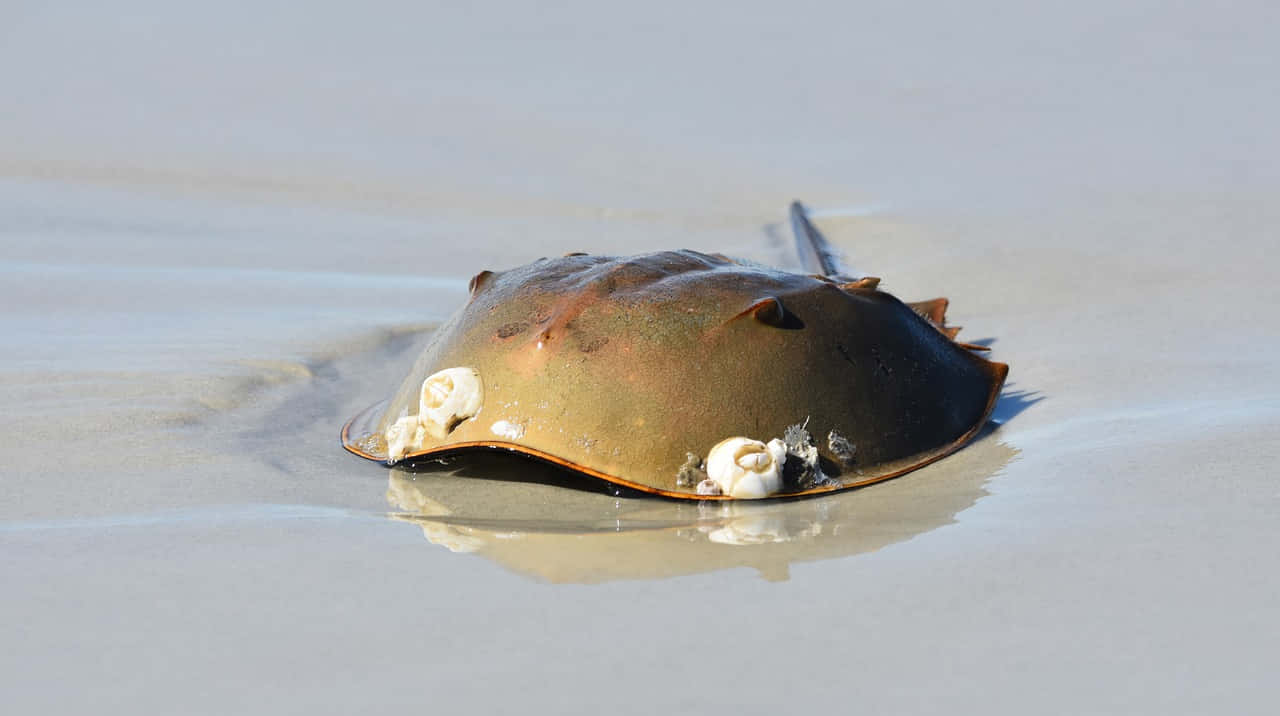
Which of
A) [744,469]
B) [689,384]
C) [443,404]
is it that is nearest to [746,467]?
[744,469]

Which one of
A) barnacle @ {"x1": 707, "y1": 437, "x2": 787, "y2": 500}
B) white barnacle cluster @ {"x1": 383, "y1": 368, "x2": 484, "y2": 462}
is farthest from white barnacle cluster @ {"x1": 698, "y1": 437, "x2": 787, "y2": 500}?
white barnacle cluster @ {"x1": 383, "y1": 368, "x2": 484, "y2": 462}

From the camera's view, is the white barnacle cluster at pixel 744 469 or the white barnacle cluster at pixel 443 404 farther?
the white barnacle cluster at pixel 443 404

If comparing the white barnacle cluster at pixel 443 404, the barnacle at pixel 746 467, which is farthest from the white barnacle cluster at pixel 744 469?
the white barnacle cluster at pixel 443 404

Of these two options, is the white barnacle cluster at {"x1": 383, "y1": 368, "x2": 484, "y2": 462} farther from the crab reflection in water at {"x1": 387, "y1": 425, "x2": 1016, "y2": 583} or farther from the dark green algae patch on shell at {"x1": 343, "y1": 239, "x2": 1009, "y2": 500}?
the crab reflection in water at {"x1": 387, "y1": 425, "x2": 1016, "y2": 583}

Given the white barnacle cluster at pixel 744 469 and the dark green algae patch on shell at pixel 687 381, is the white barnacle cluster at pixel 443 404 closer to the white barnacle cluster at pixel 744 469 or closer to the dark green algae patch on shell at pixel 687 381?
the dark green algae patch on shell at pixel 687 381

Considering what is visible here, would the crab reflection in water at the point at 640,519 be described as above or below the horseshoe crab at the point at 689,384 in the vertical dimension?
below

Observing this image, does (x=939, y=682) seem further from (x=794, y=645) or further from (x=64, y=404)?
(x=64, y=404)

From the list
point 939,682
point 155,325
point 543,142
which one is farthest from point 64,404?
point 543,142

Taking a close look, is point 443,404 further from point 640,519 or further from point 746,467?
point 746,467
